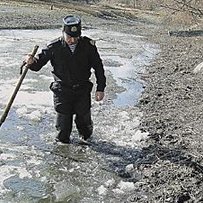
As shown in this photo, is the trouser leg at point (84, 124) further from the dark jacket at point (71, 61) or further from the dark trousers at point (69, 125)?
the dark jacket at point (71, 61)

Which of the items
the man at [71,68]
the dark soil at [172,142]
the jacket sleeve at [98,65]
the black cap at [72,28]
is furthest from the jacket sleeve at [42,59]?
the dark soil at [172,142]

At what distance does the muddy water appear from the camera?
6723 mm

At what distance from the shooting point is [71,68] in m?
7.84

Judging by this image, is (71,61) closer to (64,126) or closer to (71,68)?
(71,68)

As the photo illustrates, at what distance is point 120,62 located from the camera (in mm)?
20062

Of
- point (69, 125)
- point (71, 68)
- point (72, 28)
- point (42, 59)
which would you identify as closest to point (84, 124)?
point (69, 125)

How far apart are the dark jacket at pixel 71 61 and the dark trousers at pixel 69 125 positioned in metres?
0.56

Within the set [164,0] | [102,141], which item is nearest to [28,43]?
[164,0]

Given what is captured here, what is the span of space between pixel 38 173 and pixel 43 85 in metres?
6.47

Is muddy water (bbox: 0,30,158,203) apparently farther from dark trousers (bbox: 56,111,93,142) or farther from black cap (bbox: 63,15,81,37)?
black cap (bbox: 63,15,81,37)

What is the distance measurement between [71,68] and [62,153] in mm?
1353

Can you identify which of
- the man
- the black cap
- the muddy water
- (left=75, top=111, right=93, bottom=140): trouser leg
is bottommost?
the muddy water

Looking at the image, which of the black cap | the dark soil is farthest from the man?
the dark soil

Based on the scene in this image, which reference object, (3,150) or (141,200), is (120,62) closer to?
(3,150)
